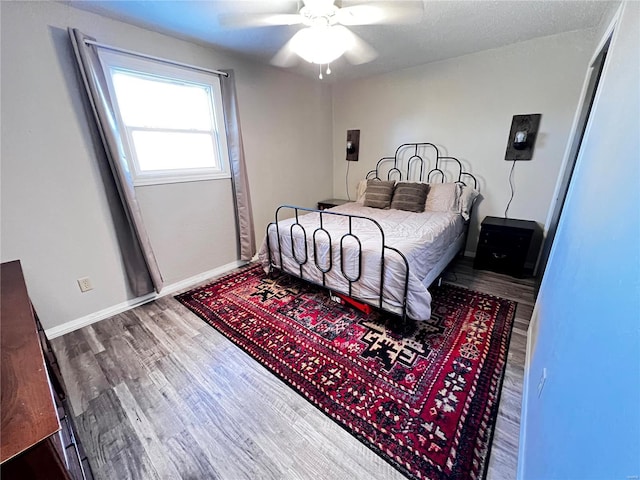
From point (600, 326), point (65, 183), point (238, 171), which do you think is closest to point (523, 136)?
point (600, 326)

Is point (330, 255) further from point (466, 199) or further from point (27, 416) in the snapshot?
point (466, 199)

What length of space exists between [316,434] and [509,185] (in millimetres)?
3154

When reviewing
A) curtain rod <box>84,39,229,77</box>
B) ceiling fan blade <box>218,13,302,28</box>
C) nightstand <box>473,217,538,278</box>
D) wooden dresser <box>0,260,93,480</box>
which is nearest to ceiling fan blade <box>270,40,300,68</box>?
ceiling fan blade <box>218,13,302,28</box>

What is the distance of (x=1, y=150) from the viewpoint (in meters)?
1.67

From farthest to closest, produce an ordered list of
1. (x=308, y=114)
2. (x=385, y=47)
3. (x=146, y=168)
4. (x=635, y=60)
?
(x=308, y=114) < (x=385, y=47) < (x=146, y=168) < (x=635, y=60)

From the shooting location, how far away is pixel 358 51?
2.68 metres

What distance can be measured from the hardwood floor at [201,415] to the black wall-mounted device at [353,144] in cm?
297

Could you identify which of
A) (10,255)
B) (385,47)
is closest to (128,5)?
(10,255)

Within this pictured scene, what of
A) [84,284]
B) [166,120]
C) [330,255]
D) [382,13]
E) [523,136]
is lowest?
[84,284]

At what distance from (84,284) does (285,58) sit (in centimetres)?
294

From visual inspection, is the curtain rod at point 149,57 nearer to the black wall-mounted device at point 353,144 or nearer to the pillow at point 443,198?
the black wall-mounted device at point 353,144

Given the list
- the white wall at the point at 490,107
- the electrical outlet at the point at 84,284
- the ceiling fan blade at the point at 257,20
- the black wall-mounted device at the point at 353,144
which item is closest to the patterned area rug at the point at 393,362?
the electrical outlet at the point at 84,284

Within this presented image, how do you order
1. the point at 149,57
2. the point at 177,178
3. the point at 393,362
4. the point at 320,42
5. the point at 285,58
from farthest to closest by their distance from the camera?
1. the point at 285,58
2. the point at 177,178
3. the point at 149,57
4. the point at 320,42
5. the point at 393,362

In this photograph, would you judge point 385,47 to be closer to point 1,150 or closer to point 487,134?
point 487,134
